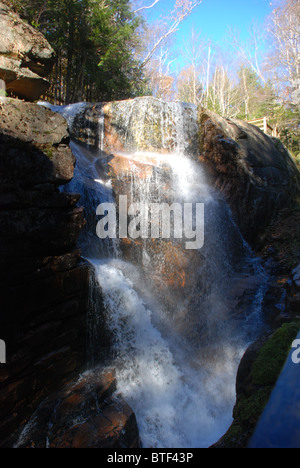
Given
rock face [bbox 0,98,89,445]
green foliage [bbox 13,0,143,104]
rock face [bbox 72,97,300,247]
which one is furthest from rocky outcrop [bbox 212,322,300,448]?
green foliage [bbox 13,0,143,104]

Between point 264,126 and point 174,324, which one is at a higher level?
point 264,126

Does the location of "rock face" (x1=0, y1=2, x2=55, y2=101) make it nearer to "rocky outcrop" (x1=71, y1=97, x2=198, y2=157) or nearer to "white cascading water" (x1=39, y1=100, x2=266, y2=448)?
"white cascading water" (x1=39, y1=100, x2=266, y2=448)

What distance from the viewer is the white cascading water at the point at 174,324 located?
3897 millimetres

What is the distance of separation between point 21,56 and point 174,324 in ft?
18.5

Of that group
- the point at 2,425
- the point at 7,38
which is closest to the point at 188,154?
the point at 7,38

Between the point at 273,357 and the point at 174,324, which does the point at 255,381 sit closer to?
the point at 273,357

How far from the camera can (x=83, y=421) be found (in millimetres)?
3080

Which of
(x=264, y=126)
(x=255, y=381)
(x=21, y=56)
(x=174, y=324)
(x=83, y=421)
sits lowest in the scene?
(x=83, y=421)

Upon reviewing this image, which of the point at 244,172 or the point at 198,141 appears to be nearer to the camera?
the point at 244,172

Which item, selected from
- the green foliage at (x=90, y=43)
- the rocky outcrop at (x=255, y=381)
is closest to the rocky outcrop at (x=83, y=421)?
the rocky outcrop at (x=255, y=381)

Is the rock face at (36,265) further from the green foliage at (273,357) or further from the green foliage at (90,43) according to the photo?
the green foliage at (90,43)

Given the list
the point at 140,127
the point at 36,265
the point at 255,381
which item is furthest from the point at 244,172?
the point at 36,265

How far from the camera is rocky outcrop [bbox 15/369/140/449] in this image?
9.49 ft

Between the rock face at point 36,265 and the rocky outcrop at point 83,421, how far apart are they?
29 centimetres
